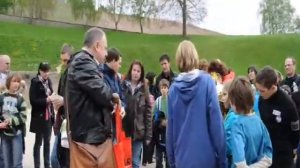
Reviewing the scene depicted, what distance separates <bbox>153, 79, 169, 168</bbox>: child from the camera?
9.09 m

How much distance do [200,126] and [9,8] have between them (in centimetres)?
6395

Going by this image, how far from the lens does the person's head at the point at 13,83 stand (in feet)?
26.9

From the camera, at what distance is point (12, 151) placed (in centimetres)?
823

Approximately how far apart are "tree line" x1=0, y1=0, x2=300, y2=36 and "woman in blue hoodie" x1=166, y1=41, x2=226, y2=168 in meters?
51.8

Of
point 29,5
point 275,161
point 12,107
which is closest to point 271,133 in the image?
point 275,161

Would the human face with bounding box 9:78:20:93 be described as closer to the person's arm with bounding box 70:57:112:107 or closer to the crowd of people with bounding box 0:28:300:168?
the crowd of people with bounding box 0:28:300:168

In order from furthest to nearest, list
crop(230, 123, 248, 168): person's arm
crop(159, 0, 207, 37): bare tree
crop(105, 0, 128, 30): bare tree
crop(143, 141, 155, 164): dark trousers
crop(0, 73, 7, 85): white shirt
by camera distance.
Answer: crop(105, 0, 128, 30): bare tree < crop(159, 0, 207, 37): bare tree < crop(143, 141, 155, 164): dark trousers < crop(0, 73, 7, 85): white shirt < crop(230, 123, 248, 168): person's arm

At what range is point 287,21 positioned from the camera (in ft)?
248

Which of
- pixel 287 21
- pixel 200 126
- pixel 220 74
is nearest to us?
pixel 200 126

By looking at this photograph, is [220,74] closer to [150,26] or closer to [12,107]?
[12,107]

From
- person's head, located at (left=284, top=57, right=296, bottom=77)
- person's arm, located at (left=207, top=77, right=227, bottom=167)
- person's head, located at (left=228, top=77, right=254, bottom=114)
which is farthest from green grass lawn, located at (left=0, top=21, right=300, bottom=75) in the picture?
person's head, located at (left=228, top=77, right=254, bottom=114)

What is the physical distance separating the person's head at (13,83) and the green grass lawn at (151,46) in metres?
31.1

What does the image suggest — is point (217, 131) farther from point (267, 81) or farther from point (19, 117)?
point (19, 117)

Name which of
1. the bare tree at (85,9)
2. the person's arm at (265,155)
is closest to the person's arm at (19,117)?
the person's arm at (265,155)
